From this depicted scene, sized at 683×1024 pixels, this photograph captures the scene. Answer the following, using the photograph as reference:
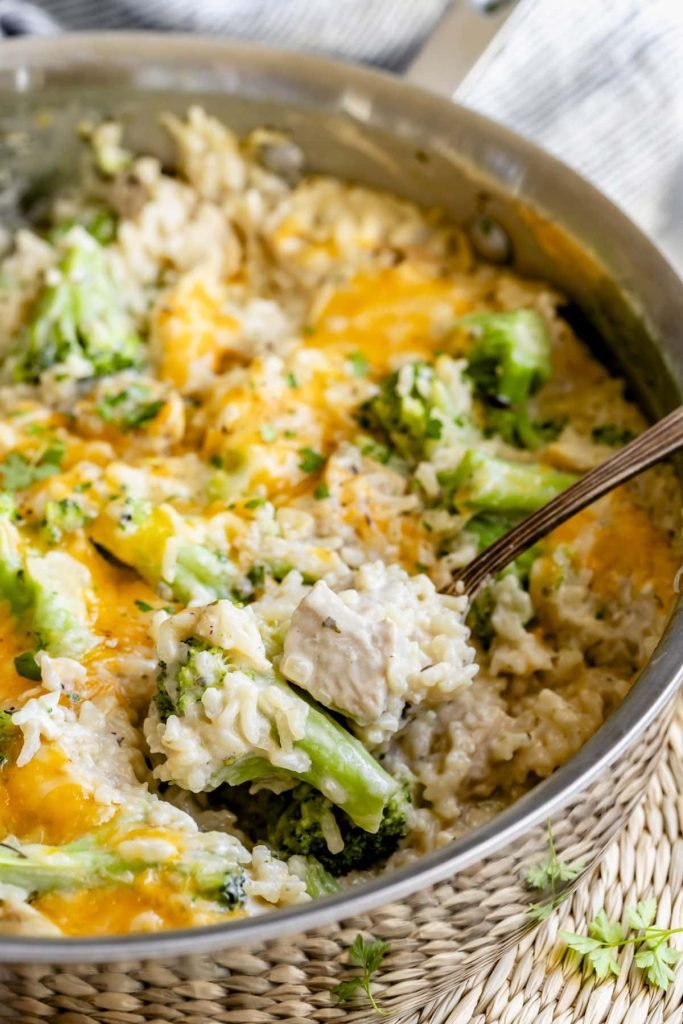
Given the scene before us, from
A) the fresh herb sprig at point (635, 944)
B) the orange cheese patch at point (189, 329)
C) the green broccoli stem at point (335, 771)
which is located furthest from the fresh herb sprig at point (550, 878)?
the orange cheese patch at point (189, 329)

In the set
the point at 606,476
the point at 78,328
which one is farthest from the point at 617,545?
the point at 78,328

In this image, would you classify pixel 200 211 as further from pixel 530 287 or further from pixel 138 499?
pixel 138 499

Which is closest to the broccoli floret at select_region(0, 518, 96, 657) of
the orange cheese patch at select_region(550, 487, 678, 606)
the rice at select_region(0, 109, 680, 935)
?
the rice at select_region(0, 109, 680, 935)

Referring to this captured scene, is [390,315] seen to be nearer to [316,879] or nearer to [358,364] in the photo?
[358,364]

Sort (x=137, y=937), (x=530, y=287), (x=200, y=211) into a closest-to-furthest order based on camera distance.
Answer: (x=137, y=937)
(x=530, y=287)
(x=200, y=211)

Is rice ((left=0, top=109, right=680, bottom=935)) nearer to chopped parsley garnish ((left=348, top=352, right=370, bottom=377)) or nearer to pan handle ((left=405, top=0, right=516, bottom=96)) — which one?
chopped parsley garnish ((left=348, top=352, right=370, bottom=377))

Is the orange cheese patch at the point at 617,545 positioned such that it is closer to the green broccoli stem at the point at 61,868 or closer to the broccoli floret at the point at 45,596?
the broccoli floret at the point at 45,596

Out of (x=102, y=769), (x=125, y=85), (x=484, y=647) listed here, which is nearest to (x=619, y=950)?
(x=484, y=647)
